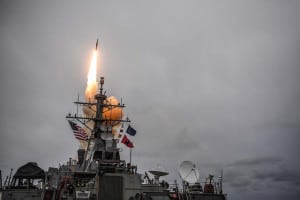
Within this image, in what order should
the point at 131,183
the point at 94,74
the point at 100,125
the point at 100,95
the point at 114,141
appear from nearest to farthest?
the point at 131,183 < the point at 114,141 < the point at 100,125 < the point at 100,95 < the point at 94,74

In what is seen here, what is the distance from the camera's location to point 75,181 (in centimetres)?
2289

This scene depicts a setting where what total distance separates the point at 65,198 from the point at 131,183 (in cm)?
477

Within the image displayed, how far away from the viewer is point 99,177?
22.1 m

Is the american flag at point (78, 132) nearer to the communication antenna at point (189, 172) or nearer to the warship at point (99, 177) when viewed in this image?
the warship at point (99, 177)

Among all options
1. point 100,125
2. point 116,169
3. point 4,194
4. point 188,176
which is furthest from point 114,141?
point 4,194

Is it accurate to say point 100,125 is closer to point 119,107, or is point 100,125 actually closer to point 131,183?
point 119,107

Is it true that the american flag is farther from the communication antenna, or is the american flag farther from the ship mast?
the communication antenna

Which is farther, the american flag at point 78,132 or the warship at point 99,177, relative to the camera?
the american flag at point 78,132

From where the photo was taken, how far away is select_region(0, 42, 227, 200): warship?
2191cm

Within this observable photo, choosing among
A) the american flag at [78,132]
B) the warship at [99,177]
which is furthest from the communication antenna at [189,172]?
the american flag at [78,132]

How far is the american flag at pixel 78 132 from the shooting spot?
3042cm

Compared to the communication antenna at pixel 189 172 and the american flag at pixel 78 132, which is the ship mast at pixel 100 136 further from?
the communication antenna at pixel 189 172

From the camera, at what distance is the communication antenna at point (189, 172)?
1012 inches

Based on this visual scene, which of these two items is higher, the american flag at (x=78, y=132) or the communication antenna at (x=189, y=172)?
the american flag at (x=78, y=132)
